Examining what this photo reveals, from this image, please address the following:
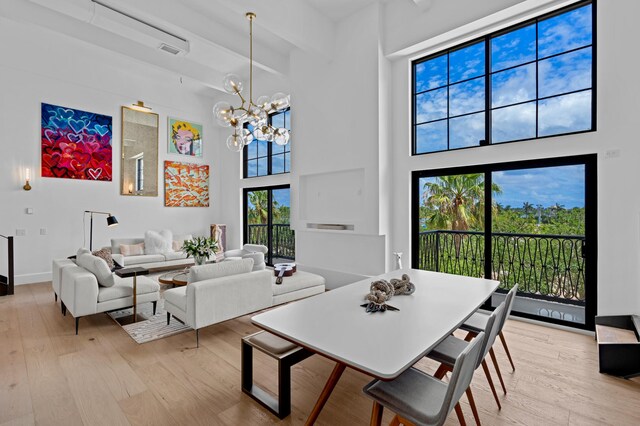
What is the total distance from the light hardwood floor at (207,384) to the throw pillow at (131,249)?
271cm

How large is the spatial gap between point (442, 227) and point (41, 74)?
7.34 m

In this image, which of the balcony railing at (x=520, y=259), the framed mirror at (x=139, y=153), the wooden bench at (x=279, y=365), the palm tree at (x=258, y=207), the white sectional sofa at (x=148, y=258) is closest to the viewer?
the wooden bench at (x=279, y=365)

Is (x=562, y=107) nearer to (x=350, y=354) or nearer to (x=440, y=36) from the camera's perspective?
(x=440, y=36)

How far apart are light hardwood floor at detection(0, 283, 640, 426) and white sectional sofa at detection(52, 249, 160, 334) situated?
0.31 metres

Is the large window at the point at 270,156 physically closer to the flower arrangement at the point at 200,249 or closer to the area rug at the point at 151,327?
the flower arrangement at the point at 200,249

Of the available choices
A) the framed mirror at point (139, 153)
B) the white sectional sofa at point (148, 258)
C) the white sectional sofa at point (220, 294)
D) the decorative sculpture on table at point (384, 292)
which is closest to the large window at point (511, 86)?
the decorative sculpture on table at point (384, 292)

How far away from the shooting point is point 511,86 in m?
3.89

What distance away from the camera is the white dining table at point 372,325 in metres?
1.44

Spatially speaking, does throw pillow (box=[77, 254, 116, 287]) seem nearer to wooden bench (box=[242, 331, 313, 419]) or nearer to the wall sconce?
wooden bench (box=[242, 331, 313, 419])

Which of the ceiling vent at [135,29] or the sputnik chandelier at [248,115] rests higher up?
the ceiling vent at [135,29]

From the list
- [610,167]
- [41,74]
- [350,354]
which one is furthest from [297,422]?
[41,74]

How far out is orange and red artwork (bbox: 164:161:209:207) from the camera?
7314 mm

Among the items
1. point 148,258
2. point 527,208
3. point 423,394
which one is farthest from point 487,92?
point 148,258

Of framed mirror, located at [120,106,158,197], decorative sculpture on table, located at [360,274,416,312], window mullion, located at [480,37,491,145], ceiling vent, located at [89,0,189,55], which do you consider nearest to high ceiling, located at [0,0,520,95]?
ceiling vent, located at [89,0,189,55]
